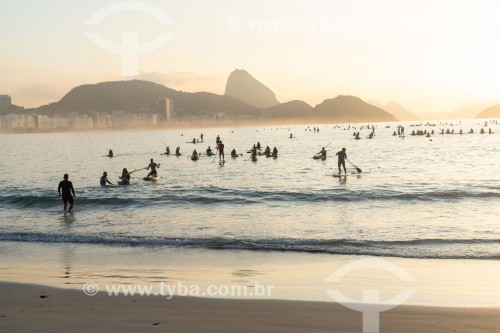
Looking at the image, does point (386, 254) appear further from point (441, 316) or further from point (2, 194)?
point (2, 194)

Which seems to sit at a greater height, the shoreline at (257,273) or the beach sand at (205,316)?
the beach sand at (205,316)

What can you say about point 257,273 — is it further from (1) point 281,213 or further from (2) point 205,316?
(1) point 281,213

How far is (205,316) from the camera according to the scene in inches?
340

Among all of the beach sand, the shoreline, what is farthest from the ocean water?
the beach sand

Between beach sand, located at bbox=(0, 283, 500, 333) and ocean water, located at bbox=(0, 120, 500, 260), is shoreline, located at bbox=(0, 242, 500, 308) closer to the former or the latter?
beach sand, located at bbox=(0, 283, 500, 333)

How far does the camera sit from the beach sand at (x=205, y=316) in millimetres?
7953

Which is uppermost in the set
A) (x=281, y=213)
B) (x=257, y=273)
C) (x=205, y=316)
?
(x=205, y=316)

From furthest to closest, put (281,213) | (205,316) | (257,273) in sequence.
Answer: (281,213) < (257,273) < (205,316)

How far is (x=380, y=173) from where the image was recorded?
4153 centimetres

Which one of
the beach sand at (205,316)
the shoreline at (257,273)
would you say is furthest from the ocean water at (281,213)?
the beach sand at (205,316)

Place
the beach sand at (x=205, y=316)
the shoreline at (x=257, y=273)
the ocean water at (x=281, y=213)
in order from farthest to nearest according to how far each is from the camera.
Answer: the ocean water at (x=281, y=213)
the shoreline at (x=257, y=273)
the beach sand at (x=205, y=316)

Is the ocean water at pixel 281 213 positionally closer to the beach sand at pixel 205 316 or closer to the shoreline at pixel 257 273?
the shoreline at pixel 257 273

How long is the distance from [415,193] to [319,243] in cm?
1523

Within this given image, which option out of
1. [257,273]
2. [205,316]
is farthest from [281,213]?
[205,316]
